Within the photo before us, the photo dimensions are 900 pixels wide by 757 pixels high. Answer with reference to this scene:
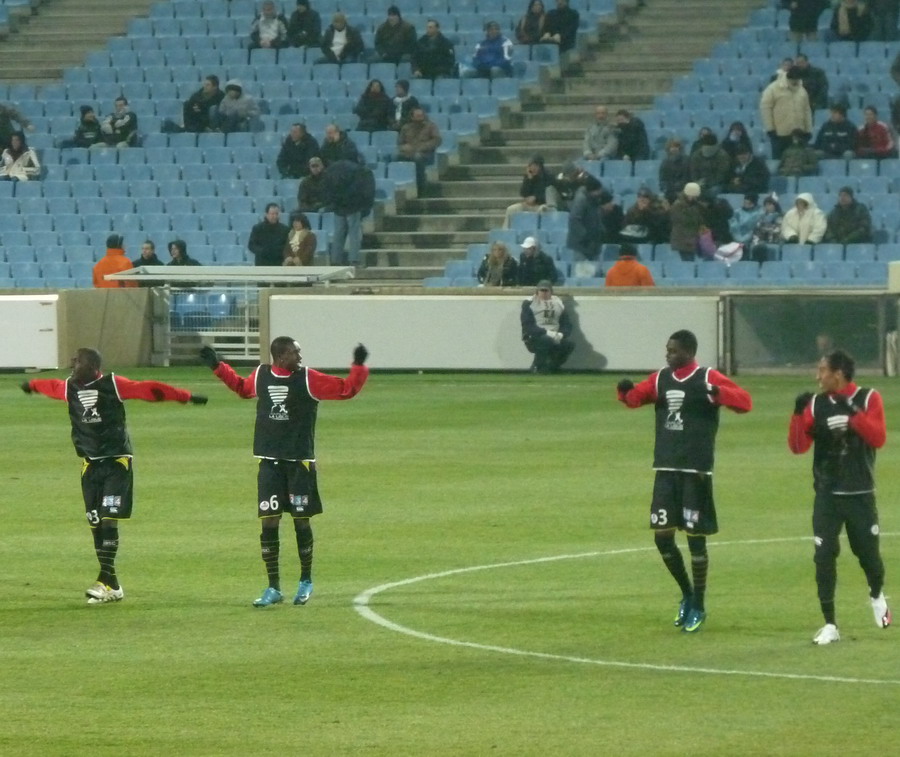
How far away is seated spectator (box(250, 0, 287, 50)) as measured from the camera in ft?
127

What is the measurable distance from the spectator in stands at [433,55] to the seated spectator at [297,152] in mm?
2828

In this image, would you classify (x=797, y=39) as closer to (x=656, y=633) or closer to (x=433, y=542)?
(x=433, y=542)

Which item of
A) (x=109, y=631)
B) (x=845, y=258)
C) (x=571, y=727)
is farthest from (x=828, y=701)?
(x=845, y=258)

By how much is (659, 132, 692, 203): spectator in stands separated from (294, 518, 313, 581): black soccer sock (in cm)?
1989

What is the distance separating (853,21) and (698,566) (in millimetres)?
25151

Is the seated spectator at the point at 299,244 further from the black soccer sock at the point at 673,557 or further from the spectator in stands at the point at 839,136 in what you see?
the black soccer sock at the point at 673,557

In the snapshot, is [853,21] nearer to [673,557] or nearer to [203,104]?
[203,104]

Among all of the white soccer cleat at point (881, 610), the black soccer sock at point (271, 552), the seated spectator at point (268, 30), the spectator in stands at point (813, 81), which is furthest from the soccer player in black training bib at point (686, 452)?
the seated spectator at point (268, 30)

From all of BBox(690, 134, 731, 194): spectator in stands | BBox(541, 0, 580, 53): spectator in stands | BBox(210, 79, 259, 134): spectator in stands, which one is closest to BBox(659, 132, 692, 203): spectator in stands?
BBox(690, 134, 731, 194): spectator in stands

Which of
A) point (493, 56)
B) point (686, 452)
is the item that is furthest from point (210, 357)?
point (493, 56)

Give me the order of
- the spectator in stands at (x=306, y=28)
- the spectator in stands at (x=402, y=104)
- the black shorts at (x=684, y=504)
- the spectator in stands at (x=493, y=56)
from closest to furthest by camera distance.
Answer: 1. the black shorts at (x=684, y=504)
2. the spectator in stands at (x=402, y=104)
3. the spectator in stands at (x=493, y=56)
4. the spectator in stands at (x=306, y=28)

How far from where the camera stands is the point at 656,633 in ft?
37.6

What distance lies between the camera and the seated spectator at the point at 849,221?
30.5 meters

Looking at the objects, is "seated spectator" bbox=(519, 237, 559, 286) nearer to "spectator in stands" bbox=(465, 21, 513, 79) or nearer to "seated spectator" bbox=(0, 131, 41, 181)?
"spectator in stands" bbox=(465, 21, 513, 79)
